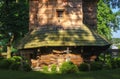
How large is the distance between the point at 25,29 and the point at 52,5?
1495 cm

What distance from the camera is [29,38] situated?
33.8m

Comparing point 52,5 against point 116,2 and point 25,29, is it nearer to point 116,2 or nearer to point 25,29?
point 116,2

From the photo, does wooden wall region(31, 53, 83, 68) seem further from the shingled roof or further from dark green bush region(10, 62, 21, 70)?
dark green bush region(10, 62, 21, 70)

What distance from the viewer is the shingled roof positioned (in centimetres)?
3198

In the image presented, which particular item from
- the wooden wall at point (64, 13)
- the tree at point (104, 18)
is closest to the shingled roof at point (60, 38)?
the wooden wall at point (64, 13)

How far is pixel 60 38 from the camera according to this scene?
3269 centimetres

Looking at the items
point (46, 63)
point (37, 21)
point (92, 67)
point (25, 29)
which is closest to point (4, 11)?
point (25, 29)

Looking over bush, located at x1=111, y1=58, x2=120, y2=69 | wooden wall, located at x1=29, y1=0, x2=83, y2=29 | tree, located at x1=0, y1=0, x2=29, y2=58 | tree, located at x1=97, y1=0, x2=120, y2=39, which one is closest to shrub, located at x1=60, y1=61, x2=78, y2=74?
bush, located at x1=111, y1=58, x2=120, y2=69

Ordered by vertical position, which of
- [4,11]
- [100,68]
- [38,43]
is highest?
[4,11]

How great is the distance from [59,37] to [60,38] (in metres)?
0.21

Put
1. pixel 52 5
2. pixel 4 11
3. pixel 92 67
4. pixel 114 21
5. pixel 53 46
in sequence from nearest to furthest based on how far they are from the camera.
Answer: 1. pixel 92 67
2. pixel 53 46
3. pixel 52 5
4. pixel 4 11
5. pixel 114 21

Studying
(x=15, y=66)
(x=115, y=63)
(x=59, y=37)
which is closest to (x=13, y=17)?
(x=59, y=37)

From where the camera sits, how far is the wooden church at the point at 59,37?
32.3 meters

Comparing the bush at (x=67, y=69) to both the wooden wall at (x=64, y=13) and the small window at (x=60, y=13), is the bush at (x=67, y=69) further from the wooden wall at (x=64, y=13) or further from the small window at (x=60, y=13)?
the small window at (x=60, y=13)
